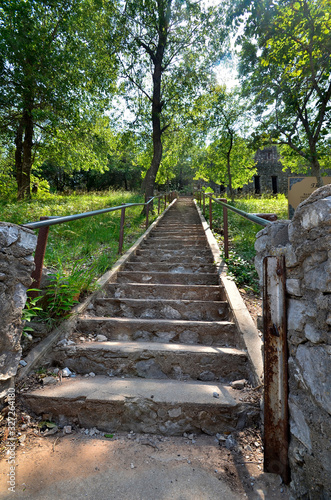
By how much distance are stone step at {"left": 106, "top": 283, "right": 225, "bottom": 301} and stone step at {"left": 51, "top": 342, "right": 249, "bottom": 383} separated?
3.34 feet

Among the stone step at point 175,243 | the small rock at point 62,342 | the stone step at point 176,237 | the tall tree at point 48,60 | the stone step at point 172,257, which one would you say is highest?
the tall tree at point 48,60

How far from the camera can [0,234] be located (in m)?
1.51

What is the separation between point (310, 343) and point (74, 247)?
12.2 ft

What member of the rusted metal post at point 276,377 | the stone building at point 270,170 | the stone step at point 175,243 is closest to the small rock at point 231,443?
the rusted metal post at point 276,377

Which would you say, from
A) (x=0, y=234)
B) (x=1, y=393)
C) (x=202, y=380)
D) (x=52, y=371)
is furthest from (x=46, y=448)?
(x=0, y=234)

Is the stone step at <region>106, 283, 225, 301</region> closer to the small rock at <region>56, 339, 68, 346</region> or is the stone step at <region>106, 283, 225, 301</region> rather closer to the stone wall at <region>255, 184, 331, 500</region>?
the small rock at <region>56, 339, 68, 346</region>

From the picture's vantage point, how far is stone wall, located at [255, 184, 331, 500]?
104cm

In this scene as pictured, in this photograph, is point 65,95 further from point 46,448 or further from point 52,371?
point 46,448

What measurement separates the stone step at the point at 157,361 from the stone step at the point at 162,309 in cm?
65

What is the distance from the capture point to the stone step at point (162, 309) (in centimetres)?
274

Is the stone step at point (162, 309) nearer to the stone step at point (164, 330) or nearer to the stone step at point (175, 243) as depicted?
the stone step at point (164, 330)

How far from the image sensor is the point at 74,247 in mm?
4172

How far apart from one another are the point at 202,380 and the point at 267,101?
739 cm

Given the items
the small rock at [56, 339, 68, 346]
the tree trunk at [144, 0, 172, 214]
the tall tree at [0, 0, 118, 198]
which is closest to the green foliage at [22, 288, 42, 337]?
the small rock at [56, 339, 68, 346]
